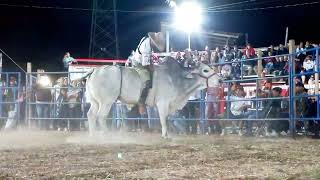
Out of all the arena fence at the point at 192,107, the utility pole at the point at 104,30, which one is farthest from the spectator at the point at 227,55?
the utility pole at the point at 104,30

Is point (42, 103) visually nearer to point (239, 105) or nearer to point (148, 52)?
point (148, 52)

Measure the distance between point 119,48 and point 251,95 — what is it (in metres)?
32.7

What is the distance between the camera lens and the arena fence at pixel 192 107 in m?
12.2

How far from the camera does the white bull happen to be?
41.1 ft

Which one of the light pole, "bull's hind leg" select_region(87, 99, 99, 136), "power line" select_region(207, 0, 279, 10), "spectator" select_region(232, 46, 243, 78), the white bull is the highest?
"power line" select_region(207, 0, 279, 10)

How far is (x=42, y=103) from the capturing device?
17.7 metres

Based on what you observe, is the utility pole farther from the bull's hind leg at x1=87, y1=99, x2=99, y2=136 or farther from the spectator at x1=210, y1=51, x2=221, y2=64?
the bull's hind leg at x1=87, y1=99, x2=99, y2=136

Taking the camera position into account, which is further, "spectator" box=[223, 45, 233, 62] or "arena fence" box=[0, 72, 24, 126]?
"arena fence" box=[0, 72, 24, 126]

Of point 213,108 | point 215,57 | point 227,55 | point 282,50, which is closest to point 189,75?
point 213,108

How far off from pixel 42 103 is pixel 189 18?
12412 mm

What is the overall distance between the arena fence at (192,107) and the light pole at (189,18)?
30.3ft

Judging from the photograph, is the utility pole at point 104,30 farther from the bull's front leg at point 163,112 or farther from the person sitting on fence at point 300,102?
the person sitting on fence at point 300,102

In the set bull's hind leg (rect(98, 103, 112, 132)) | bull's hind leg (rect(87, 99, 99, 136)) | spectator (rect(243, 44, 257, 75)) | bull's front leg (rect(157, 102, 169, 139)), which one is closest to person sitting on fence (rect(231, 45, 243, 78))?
spectator (rect(243, 44, 257, 75))

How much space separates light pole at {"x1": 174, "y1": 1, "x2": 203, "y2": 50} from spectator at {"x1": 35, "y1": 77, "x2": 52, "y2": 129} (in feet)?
30.8
